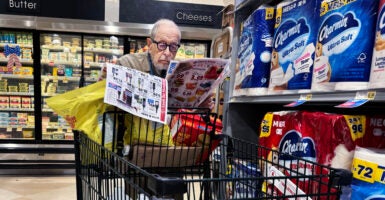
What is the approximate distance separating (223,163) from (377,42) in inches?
28.9

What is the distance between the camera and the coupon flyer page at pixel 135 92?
0.94 metres

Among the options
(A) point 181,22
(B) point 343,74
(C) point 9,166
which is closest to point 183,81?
(B) point 343,74

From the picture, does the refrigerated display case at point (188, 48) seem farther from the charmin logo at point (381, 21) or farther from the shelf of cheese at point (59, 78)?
the charmin logo at point (381, 21)

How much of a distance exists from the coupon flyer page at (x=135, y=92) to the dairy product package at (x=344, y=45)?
521 mm

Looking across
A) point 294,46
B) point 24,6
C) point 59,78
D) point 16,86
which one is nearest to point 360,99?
point 294,46

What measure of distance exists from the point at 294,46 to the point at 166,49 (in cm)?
54

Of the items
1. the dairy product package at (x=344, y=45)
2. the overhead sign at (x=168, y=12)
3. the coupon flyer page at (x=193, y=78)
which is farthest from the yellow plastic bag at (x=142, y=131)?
the overhead sign at (x=168, y=12)

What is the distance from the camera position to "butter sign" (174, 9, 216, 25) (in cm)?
426

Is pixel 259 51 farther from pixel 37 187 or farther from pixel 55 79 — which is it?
pixel 55 79

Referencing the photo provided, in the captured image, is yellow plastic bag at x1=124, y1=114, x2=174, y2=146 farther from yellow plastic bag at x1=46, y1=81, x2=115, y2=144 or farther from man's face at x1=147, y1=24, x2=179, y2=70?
man's face at x1=147, y1=24, x2=179, y2=70

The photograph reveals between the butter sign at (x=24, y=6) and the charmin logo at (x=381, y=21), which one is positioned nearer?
the charmin logo at (x=381, y=21)

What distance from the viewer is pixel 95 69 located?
15.7 ft

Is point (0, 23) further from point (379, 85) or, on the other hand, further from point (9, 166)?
point (379, 85)

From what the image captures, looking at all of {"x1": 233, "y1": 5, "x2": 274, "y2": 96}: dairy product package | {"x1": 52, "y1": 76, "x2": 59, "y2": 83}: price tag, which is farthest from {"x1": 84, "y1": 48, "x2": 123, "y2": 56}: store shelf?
{"x1": 233, "y1": 5, "x2": 274, "y2": 96}: dairy product package
